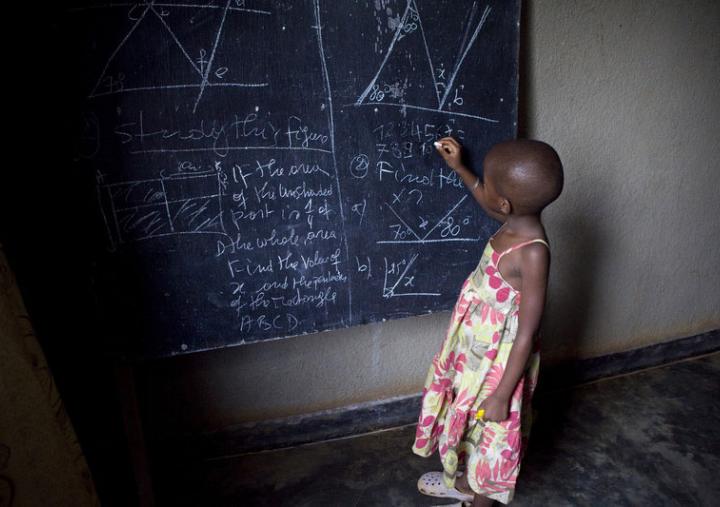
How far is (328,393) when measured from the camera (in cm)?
233

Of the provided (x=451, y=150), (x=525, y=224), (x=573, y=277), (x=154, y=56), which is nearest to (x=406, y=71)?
(x=451, y=150)

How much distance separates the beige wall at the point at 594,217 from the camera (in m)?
2.10

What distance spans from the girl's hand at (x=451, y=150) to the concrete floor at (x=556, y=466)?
4.59 ft

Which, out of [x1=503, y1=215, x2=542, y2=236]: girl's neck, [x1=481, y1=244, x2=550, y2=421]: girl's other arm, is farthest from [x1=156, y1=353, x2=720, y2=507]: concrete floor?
[x1=503, y1=215, x2=542, y2=236]: girl's neck

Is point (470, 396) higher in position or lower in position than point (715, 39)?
lower

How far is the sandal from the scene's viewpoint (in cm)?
197

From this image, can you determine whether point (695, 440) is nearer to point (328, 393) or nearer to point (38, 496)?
point (328, 393)

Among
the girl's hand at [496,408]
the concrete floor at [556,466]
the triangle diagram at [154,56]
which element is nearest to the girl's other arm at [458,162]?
the girl's hand at [496,408]

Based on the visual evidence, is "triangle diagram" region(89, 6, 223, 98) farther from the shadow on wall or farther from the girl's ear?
the shadow on wall

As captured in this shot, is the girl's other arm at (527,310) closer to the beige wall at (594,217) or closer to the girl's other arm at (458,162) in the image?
the girl's other arm at (458,162)

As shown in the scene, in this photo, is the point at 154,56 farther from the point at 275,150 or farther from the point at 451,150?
the point at 451,150

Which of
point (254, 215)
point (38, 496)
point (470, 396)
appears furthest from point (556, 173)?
point (38, 496)

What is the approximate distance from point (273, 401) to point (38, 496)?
1.13m

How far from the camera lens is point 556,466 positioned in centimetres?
215
